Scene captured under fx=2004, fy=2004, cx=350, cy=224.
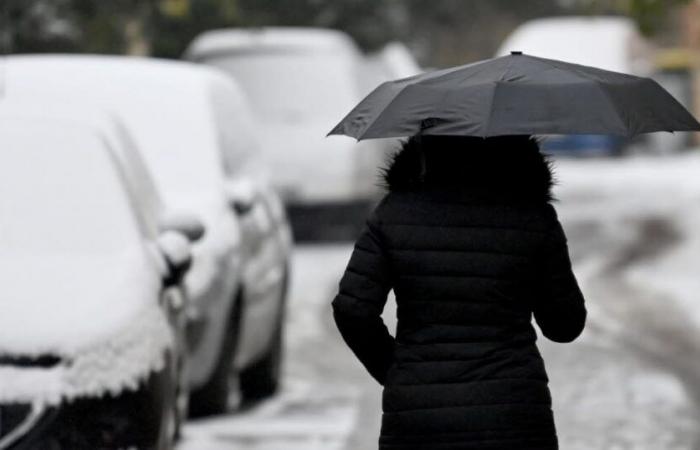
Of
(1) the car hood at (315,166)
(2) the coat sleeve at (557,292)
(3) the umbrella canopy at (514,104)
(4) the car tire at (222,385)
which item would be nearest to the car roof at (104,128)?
(4) the car tire at (222,385)

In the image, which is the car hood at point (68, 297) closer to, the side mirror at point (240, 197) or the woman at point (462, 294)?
the woman at point (462, 294)

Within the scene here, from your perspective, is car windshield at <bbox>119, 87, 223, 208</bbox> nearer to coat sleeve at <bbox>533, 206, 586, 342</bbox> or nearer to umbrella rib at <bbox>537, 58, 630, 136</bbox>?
umbrella rib at <bbox>537, 58, 630, 136</bbox>

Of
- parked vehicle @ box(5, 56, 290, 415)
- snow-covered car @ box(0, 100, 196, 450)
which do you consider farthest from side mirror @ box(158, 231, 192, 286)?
parked vehicle @ box(5, 56, 290, 415)

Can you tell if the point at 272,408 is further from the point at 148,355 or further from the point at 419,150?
the point at 419,150

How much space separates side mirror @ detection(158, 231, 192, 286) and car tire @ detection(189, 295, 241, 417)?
1898 millimetres

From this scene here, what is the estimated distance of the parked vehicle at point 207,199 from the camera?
9398mm

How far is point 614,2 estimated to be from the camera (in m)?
19.5

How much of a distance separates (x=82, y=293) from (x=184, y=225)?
1.23m

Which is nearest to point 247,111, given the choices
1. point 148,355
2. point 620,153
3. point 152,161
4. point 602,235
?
point 152,161

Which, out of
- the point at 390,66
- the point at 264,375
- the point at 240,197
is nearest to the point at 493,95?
the point at 240,197

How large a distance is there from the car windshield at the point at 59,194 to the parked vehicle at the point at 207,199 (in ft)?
4.82

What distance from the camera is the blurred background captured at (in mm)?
9562

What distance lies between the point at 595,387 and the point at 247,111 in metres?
2.90

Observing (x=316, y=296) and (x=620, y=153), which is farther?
(x=620, y=153)
